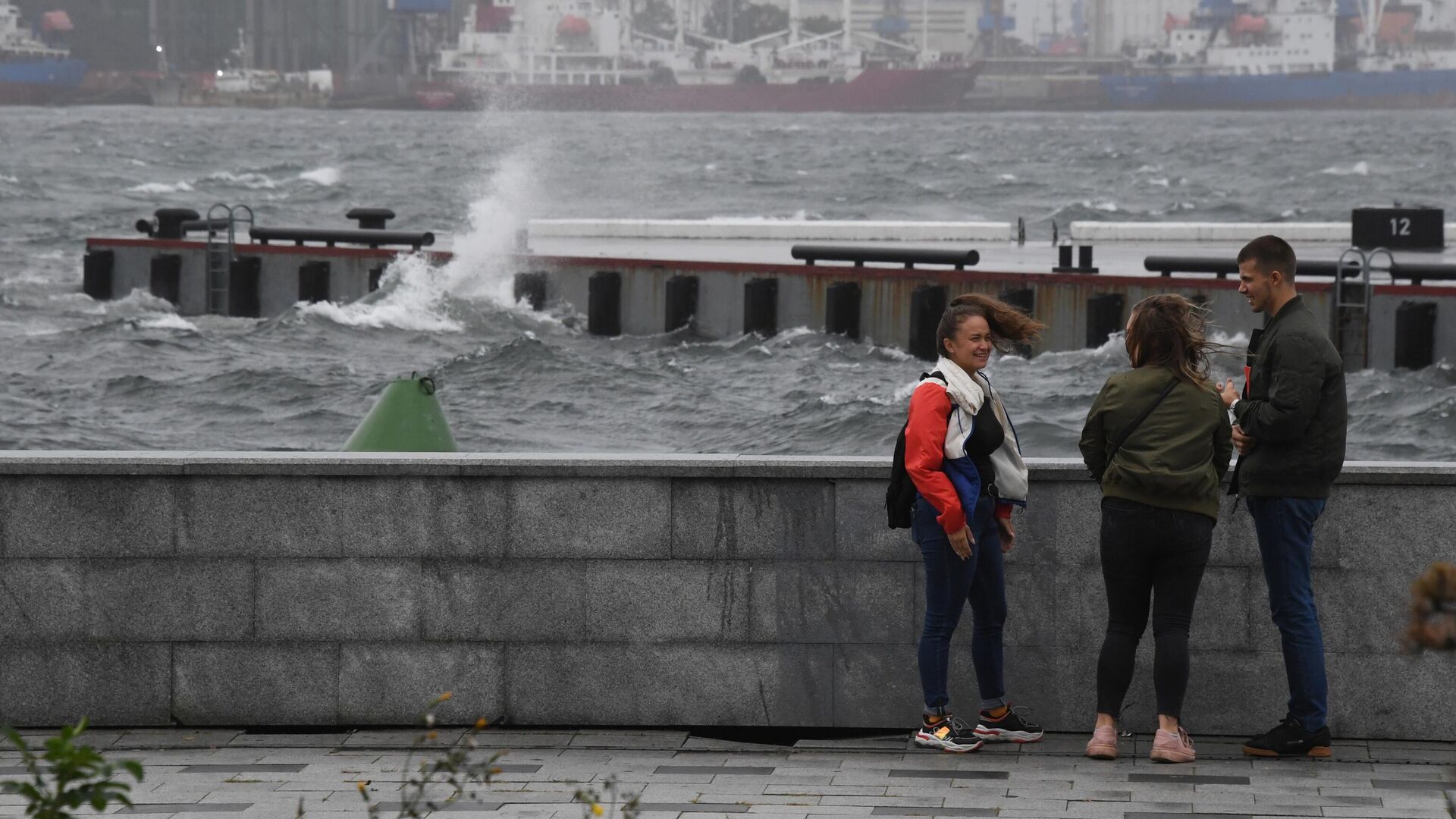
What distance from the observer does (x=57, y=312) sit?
34.8 meters

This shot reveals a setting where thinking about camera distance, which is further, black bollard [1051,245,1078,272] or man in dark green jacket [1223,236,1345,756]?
black bollard [1051,245,1078,272]

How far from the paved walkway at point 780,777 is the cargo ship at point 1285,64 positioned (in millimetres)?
180610

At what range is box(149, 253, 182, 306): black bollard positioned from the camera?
31844 millimetres

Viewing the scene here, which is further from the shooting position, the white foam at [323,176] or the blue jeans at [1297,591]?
the white foam at [323,176]

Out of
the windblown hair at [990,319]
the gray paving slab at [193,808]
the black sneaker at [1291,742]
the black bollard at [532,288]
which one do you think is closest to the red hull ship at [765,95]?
the black bollard at [532,288]

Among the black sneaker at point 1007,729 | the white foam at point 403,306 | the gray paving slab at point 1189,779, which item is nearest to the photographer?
the gray paving slab at point 1189,779

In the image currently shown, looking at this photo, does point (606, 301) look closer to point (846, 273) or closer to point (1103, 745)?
point (846, 273)

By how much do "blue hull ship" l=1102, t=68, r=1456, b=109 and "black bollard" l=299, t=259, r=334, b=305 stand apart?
158971 mm

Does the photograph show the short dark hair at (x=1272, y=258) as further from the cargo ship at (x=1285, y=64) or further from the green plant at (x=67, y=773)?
the cargo ship at (x=1285, y=64)

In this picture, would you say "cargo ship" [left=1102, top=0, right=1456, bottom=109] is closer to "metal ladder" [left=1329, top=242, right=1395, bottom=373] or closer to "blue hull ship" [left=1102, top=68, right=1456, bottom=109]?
"blue hull ship" [left=1102, top=68, right=1456, bottom=109]

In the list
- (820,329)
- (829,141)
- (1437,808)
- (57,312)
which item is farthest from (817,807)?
(829,141)

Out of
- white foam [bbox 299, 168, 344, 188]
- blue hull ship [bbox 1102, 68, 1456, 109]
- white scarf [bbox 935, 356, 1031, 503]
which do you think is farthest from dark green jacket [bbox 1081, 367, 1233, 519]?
blue hull ship [bbox 1102, 68, 1456, 109]

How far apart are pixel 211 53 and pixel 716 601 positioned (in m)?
180

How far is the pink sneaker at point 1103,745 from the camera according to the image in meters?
6.39
